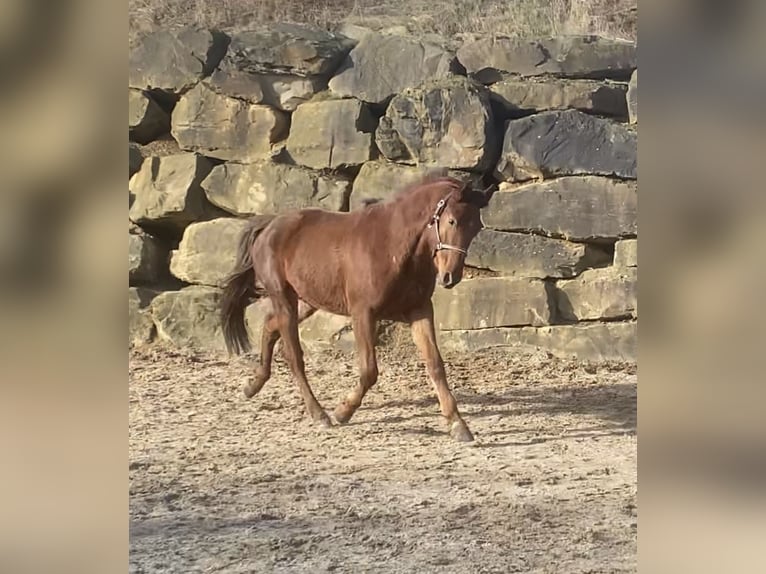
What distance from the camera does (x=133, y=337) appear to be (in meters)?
2.81

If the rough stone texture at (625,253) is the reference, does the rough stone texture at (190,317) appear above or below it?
below

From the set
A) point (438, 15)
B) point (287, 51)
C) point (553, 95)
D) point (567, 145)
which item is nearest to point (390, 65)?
point (438, 15)

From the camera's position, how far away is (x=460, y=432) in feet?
8.83

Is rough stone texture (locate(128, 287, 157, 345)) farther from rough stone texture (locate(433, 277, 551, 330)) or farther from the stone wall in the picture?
rough stone texture (locate(433, 277, 551, 330))

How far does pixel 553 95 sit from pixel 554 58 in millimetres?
147

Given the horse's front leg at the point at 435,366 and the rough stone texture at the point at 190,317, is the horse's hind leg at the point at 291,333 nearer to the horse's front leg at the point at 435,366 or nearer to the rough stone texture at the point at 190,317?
the rough stone texture at the point at 190,317

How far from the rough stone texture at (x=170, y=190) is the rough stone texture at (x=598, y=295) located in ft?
4.65

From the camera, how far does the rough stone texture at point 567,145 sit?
2.95 meters

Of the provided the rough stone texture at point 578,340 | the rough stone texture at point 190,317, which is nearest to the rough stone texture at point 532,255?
the rough stone texture at point 578,340

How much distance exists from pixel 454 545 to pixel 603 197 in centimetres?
140

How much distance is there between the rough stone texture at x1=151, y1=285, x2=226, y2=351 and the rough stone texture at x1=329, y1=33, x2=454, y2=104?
93cm

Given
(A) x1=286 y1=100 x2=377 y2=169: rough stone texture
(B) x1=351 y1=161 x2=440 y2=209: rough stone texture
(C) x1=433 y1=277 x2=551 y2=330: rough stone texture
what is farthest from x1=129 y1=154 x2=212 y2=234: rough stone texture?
(C) x1=433 y1=277 x2=551 y2=330: rough stone texture
